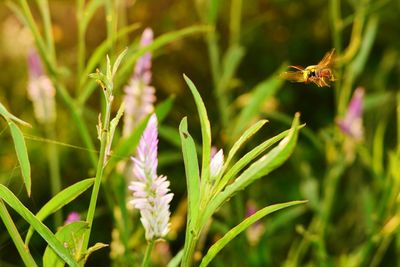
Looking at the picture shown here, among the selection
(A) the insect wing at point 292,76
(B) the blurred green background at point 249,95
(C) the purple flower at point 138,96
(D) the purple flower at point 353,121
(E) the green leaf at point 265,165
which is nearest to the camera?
(E) the green leaf at point 265,165

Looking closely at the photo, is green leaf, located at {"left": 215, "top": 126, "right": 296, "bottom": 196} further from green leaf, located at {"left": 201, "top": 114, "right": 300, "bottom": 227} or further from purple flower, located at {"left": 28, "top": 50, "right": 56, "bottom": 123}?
purple flower, located at {"left": 28, "top": 50, "right": 56, "bottom": 123}

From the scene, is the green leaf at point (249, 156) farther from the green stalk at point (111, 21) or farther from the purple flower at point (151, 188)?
the green stalk at point (111, 21)

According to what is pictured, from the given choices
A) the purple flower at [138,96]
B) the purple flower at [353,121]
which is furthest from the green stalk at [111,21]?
the purple flower at [353,121]

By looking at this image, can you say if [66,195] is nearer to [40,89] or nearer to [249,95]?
[40,89]

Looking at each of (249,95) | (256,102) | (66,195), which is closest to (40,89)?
(256,102)

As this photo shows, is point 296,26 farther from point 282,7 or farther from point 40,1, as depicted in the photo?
point 40,1

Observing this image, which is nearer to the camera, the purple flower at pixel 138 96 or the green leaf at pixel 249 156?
the green leaf at pixel 249 156
